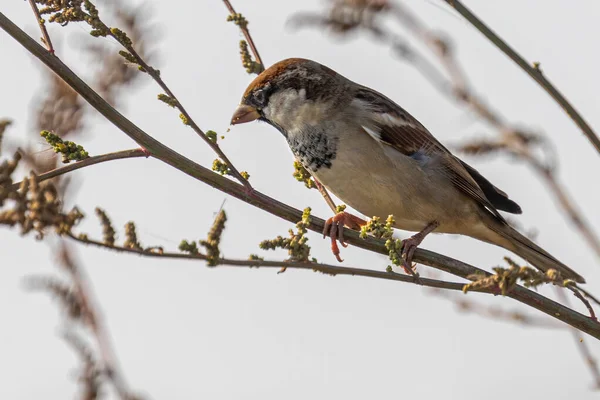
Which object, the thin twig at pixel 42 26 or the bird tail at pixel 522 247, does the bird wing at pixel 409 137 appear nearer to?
the bird tail at pixel 522 247

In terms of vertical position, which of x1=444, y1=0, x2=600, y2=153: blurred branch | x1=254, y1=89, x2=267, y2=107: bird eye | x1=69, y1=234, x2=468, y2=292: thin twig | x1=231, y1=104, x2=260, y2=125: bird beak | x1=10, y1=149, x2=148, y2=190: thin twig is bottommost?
x1=69, y1=234, x2=468, y2=292: thin twig

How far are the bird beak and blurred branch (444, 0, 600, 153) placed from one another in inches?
69.6

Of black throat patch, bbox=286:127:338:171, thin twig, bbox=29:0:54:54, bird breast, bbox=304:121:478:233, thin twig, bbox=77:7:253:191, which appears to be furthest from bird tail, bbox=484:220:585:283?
thin twig, bbox=29:0:54:54

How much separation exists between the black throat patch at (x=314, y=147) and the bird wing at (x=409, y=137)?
209 mm

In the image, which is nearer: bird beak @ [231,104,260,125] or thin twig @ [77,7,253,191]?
thin twig @ [77,7,253,191]

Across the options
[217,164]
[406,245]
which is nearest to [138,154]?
[217,164]

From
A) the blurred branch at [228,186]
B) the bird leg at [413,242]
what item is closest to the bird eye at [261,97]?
the bird leg at [413,242]

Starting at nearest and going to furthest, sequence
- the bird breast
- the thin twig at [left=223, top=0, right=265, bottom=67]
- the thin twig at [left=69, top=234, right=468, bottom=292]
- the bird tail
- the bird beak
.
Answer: the thin twig at [left=69, top=234, right=468, bottom=292] < the thin twig at [left=223, top=0, right=265, bottom=67] < the bird breast < the bird beak < the bird tail

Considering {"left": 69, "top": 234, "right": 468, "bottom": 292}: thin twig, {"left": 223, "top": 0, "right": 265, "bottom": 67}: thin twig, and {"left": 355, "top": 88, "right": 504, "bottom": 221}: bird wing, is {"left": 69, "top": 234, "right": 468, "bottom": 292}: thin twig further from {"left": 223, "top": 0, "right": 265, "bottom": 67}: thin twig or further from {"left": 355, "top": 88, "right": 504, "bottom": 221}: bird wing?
{"left": 355, "top": 88, "right": 504, "bottom": 221}: bird wing

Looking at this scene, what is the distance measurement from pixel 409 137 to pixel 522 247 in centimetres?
75

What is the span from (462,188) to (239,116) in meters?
1.09

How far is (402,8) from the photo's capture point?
2570 millimetres

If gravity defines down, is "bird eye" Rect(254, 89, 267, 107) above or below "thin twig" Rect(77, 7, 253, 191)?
above

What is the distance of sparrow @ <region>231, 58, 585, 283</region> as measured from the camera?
3512 mm
